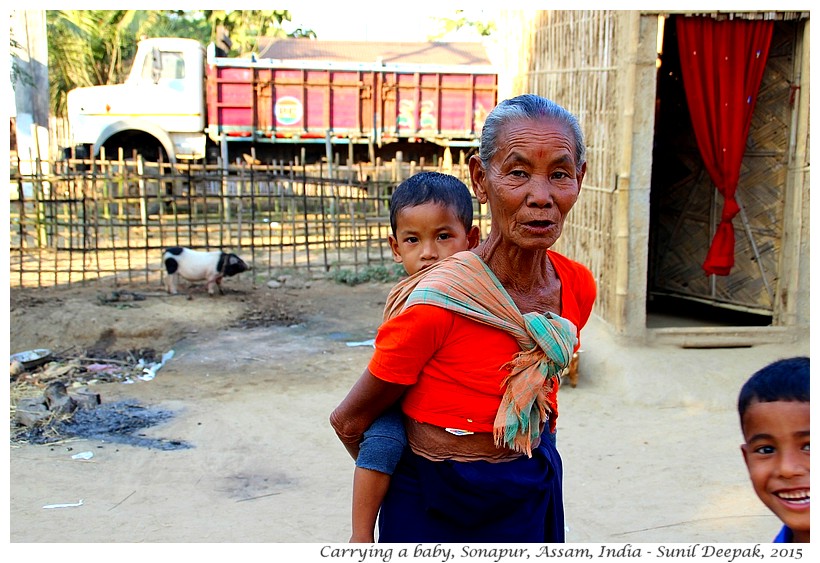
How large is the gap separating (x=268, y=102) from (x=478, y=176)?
13.4 metres

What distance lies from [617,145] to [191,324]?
175 inches

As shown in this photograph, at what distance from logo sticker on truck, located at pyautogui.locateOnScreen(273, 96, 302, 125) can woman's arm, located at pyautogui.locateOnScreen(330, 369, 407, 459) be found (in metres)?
13.4

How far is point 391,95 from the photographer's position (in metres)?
14.9

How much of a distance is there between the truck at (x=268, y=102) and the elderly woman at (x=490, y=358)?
43.3 feet

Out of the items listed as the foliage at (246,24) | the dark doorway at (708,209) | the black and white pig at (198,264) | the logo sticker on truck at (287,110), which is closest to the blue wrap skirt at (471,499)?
the dark doorway at (708,209)

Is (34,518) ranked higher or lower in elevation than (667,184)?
lower

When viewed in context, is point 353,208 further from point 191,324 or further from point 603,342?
point 603,342

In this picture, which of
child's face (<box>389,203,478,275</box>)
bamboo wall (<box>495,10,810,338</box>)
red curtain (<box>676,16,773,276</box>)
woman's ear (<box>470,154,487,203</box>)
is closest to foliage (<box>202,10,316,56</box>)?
bamboo wall (<box>495,10,810,338</box>)

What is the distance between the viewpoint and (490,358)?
174 cm

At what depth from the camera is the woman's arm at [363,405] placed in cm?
178

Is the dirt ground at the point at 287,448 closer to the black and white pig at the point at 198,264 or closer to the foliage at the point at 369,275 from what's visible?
the black and white pig at the point at 198,264

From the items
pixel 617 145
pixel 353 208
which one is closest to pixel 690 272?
pixel 617 145

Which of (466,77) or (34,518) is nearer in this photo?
(34,518)

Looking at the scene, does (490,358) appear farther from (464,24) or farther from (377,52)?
(464,24)
